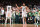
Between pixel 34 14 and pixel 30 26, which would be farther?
pixel 34 14

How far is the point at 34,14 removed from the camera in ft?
7.56

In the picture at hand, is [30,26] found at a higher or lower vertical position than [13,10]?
lower

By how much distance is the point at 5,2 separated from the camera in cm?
227

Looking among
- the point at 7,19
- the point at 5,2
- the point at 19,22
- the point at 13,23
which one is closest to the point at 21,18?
the point at 19,22

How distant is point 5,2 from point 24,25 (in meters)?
0.92

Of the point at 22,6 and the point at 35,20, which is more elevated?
the point at 22,6

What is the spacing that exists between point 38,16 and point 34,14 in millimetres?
137

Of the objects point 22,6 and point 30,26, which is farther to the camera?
point 22,6

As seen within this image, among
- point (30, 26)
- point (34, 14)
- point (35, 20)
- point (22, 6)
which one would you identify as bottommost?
point (30, 26)

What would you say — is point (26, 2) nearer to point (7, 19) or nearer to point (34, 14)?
point (34, 14)

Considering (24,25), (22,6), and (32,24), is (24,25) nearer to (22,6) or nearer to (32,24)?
(32,24)

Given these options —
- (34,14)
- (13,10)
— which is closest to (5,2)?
(13,10)

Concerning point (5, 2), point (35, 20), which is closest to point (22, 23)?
point (35, 20)

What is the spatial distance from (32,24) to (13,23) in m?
0.59
